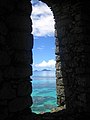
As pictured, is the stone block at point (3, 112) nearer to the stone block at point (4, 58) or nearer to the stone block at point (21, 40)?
the stone block at point (4, 58)

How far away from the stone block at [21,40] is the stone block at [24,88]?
50 cm

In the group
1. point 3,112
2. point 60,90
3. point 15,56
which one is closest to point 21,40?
point 15,56

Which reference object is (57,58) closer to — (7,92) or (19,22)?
(19,22)

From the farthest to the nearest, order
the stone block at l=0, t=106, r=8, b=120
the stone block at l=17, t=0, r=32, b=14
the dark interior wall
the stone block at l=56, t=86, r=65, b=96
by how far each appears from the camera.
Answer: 1. the stone block at l=56, t=86, r=65, b=96
2. the dark interior wall
3. the stone block at l=17, t=0, r=32, b=14
4. the stone block at l=0, t=106, r=8, b=120

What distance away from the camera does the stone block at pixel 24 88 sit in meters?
3.11

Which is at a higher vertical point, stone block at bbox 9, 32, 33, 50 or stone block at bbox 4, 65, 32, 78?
stone block at bbox 9, 32, 33, 50

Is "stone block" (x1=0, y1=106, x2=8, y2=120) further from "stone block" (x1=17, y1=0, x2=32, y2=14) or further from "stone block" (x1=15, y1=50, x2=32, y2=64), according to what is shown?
"stone block" (x1=17, y1=0, x2=32, y2=14)

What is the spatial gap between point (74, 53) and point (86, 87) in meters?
0.86

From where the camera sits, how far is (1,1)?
2.94m

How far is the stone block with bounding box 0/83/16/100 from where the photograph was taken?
2883 millimetres

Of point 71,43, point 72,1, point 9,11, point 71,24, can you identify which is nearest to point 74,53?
point 71,43

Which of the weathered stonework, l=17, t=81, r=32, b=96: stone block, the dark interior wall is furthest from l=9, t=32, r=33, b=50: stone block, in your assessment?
the dark interior wall

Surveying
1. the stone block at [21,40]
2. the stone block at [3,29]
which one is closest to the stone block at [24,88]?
the stone block at [21,40]

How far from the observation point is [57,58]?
238 inches
